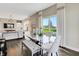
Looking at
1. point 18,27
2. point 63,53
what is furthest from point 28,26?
point 63,53

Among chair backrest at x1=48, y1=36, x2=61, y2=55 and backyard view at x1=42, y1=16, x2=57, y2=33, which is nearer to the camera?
chair backrest at x1=48, y1=36, x2=61, y2=55

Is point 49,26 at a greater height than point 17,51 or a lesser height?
greater

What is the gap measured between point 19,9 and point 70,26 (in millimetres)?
1313

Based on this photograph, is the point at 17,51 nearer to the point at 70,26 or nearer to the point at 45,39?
the point at 45,39

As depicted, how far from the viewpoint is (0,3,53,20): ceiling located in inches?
98.7

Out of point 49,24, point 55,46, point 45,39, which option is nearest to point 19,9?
point 49,24

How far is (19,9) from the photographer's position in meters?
2.60

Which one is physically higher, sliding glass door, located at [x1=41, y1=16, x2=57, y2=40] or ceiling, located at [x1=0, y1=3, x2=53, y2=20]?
ceiling, located at [x1=0, y1=3, x2=53, y2=20]

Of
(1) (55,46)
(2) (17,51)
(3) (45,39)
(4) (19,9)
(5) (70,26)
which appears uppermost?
(4) (19,9)

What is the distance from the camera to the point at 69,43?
8.73ft

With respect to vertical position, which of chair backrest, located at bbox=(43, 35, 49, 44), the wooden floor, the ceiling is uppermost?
Answer: the ceiling

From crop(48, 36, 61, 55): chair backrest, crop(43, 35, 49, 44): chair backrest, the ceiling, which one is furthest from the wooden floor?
the ceiling

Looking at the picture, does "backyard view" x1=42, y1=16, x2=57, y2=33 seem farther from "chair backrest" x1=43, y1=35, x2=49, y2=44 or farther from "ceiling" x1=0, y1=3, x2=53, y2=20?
"ceiling" x1=0, y1=3, x2=53, y2=20

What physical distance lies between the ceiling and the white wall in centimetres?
47
